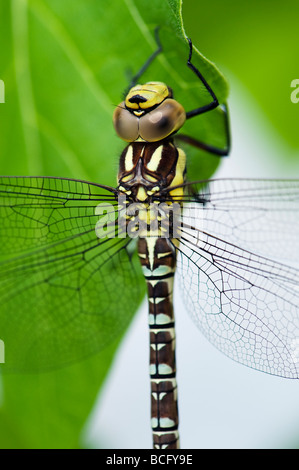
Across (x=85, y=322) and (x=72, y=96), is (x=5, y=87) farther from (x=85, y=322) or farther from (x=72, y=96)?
(x=85, y=322)

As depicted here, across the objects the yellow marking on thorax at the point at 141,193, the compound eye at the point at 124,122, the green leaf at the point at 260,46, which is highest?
the green leaf at the point at 260,46

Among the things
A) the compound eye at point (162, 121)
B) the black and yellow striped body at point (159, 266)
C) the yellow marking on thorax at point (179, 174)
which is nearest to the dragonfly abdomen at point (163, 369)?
the black and yellow striped body at point (159, 266)

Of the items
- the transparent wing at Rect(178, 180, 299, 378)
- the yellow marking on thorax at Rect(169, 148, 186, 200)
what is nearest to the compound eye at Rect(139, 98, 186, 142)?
the yellow marking on thorax at Rect(169, 148, 186, 200)

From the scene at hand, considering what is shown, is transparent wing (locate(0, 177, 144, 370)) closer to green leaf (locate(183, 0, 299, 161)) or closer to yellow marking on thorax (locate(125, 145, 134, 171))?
yellow marking on thorax (locate(125, 145, 134, 171))

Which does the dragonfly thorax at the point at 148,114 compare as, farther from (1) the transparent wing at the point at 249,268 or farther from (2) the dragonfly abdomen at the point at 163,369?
(2) the dragonfly abdomen at the point at 163,369

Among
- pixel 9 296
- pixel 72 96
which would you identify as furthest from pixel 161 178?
pixel 9 296
